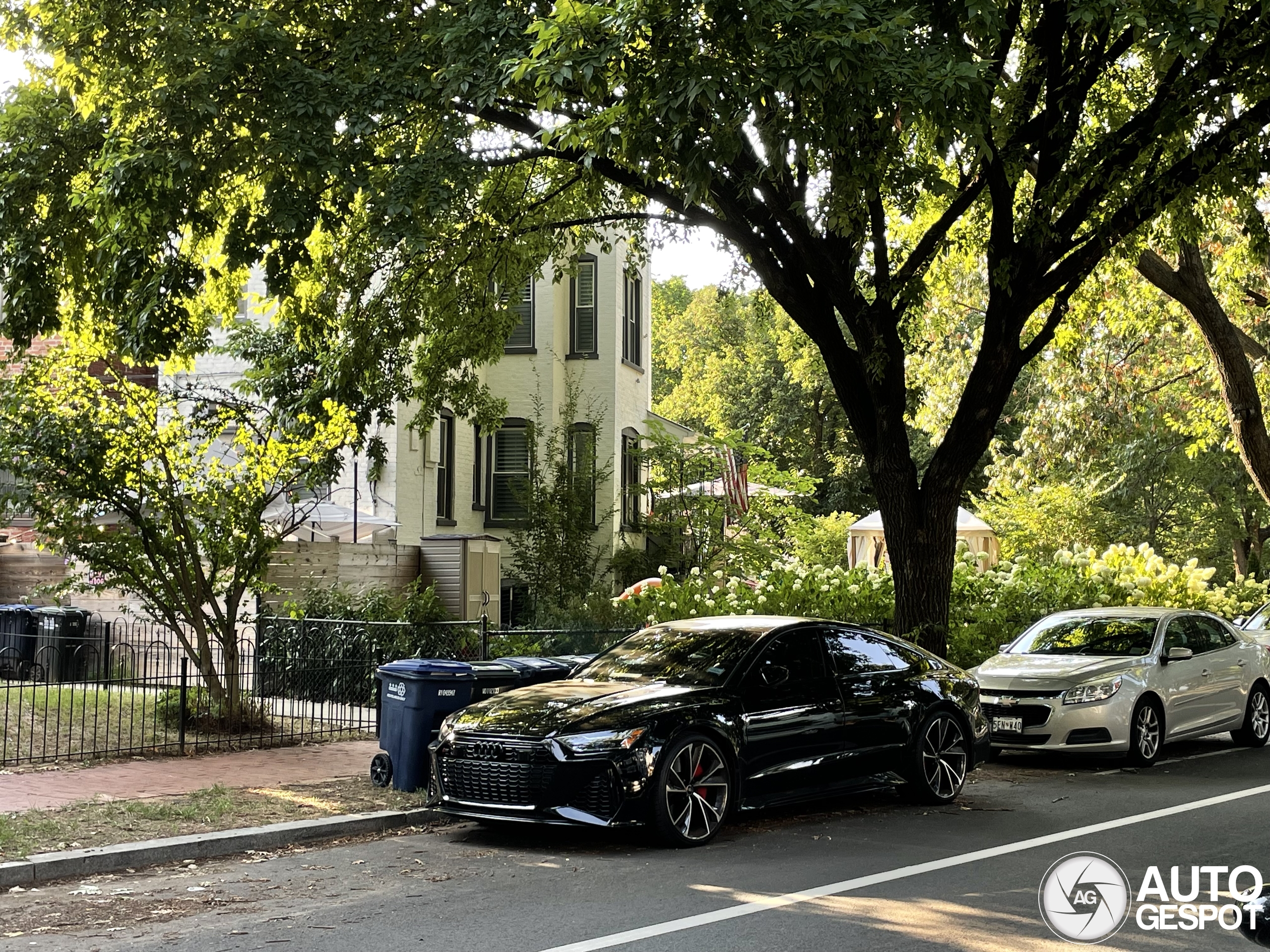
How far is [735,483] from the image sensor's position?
86.8 feet

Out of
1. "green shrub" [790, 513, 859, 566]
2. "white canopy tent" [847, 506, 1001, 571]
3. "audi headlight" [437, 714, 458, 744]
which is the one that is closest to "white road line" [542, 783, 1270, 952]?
"audi headlight" [437, 714, 458, 744]

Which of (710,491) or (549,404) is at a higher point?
(549,404)

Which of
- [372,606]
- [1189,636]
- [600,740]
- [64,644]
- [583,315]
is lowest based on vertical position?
[600,740]

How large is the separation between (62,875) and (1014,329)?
1063 cm

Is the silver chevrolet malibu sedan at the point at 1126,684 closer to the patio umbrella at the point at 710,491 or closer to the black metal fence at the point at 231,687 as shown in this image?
the black metal fence at the point at 231,687

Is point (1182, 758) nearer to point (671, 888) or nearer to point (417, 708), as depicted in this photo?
point (417, 708)

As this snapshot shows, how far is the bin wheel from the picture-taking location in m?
10.7

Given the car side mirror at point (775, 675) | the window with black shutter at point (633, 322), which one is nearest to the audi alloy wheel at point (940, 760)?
the car side mirror at point (775, 675)

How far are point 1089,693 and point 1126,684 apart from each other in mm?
461

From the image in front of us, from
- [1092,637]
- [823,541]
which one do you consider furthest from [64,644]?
[823,541]

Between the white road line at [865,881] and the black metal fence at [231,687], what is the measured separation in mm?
6377

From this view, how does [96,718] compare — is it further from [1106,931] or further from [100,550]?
[1106,931]

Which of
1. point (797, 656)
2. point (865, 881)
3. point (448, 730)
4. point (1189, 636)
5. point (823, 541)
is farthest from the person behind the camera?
point (823, 541)

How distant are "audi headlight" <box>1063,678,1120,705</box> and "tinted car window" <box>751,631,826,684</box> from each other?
3963 millimetres
